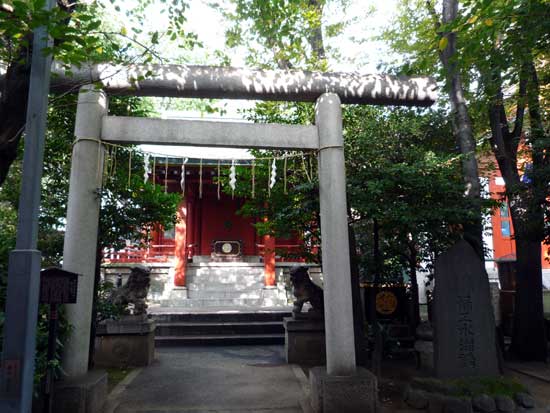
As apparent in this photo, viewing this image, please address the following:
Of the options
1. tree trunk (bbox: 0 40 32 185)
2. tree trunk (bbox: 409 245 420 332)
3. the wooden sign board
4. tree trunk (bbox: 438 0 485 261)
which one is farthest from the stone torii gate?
tree trunk (bbox: 409 245 420 332)

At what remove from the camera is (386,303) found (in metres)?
10.6

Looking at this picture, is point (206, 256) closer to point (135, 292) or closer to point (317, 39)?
point (135, 292)

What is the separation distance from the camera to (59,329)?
5230 millimetres

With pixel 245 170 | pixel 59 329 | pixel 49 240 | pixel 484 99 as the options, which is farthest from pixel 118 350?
pixel 484 99

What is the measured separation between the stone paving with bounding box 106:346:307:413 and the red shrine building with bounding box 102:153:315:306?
4961 mm

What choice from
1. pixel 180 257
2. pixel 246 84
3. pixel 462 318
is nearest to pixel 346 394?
pixel 462 318

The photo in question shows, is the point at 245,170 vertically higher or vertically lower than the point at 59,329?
higher

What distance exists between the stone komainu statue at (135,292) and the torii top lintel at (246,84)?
180 inches

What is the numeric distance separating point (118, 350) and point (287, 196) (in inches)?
193

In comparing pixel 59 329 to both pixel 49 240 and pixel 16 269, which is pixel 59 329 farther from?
pixel 49 240

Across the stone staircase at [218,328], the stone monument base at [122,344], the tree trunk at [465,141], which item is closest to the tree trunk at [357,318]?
the tree trunk at [465,141]

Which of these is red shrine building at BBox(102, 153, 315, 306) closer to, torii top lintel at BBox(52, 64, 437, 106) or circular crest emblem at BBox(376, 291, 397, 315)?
circular crest emblem at BBox(376, 291, 397, 315)

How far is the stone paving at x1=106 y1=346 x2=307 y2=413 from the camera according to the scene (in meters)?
5.96

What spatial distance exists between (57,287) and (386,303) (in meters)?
8.25
